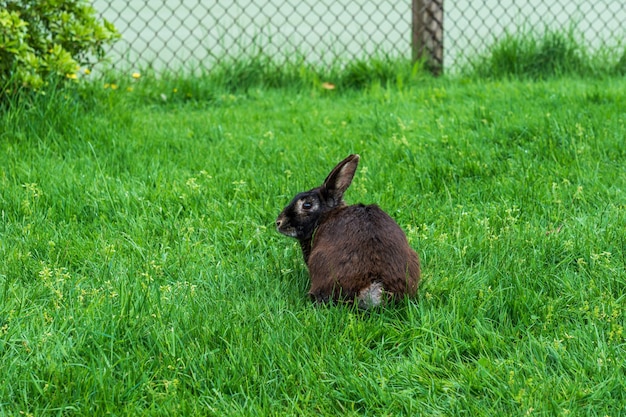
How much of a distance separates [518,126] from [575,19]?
8.58 ft

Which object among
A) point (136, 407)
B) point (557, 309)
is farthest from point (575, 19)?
point (136, 407)

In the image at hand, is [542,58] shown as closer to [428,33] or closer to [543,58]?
[543,58]

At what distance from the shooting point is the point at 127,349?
293cm

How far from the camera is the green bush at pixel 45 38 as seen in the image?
17.1 ft

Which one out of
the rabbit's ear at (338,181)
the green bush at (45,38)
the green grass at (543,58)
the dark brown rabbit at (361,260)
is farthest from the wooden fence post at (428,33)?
the dark brown rabbit at (361,260)

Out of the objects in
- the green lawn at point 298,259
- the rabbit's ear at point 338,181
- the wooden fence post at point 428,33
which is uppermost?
the wooden fence post at point 428,33

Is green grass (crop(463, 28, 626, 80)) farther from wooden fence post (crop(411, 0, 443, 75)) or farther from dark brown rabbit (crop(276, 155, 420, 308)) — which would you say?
dark brown rabbit (crop(276, 155, 420, 308))

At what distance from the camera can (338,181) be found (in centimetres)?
370

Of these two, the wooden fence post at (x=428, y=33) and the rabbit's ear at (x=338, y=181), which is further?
the wooden fence post at (x=428, y=33)

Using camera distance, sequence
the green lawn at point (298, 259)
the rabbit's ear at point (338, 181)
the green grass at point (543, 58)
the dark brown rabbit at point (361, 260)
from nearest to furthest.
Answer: the green lawn at point (298, 259) < the dark brown rabbit at point (361, 260) < the rabbit's ear at point (338, 181) < the green grass at point (543, 58)

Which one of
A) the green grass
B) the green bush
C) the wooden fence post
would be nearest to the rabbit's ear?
the green bush

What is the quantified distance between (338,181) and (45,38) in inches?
113

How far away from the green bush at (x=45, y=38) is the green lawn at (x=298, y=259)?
0.63 feet

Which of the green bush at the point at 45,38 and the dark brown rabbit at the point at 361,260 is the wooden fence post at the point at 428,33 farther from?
the dark brown rabbit at the point at 361,260
